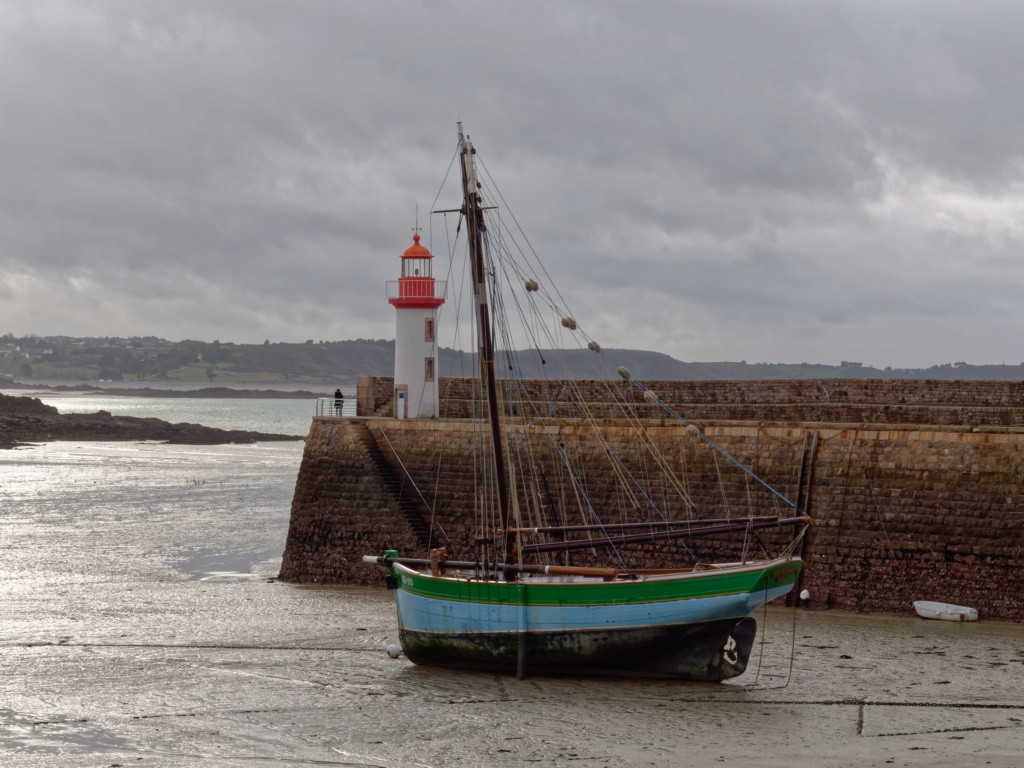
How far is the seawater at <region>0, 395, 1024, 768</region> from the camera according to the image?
459 inches

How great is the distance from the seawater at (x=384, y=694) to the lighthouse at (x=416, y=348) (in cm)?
521

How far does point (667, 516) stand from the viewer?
2045 cm

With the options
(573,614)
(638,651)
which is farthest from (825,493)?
(573,614)

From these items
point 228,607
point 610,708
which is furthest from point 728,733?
point 228,607

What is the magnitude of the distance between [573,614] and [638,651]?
2.87ft

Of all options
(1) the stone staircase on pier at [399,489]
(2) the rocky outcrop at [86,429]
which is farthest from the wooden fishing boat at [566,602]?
(2) the rocky outcrop at [86,429]

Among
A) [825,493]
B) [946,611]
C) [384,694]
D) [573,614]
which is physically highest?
[825,493]

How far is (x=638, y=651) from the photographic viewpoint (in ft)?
47.3

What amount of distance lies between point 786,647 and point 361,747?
6.73 m

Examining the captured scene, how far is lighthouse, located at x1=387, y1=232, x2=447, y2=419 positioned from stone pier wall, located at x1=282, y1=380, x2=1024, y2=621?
2190mm

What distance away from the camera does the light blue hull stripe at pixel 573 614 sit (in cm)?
1403

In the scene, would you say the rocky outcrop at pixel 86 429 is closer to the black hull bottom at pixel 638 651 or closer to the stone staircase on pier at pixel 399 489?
the stone staircase on pier at pixel 399 489

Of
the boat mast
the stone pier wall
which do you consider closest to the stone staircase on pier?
the stone pier wall

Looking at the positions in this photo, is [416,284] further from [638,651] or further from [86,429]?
[86,429]
